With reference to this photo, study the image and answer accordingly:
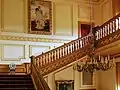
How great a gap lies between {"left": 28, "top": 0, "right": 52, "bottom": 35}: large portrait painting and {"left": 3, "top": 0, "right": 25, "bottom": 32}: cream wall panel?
1.32 ft

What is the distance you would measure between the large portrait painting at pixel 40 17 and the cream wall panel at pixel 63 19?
1.29 feet

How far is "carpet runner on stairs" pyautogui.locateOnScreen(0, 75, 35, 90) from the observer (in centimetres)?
833

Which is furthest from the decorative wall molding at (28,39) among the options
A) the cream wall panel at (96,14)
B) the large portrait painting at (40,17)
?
the cream wall panel at (96,14)

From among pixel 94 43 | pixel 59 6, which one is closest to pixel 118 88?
pixel 94 43

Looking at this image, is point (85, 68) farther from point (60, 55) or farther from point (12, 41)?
point (12, 41)

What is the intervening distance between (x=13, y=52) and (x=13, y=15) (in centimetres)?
175

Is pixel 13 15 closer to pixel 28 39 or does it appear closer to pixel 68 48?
pixel 28 39

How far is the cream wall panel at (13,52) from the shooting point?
37.8ft

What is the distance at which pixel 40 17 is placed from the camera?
12562 millimetres

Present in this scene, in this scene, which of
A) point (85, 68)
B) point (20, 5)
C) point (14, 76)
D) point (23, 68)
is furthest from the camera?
point (20, 5)

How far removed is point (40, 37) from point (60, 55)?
7.66 feet

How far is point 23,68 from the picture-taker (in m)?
11.3

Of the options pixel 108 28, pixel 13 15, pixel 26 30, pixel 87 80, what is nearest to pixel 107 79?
pixel 87 80

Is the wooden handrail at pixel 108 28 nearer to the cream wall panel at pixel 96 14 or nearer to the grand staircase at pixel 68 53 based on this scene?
the grand staircase at pixel 68 53
